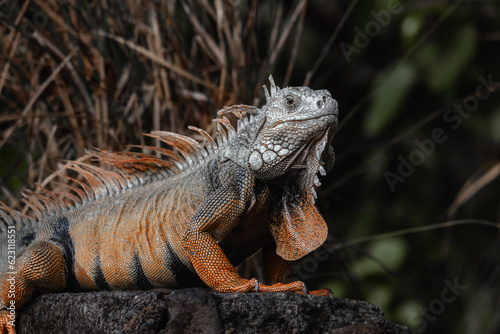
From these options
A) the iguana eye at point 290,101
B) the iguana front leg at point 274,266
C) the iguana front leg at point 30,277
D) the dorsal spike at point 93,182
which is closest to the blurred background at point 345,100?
the dorsal spike at point 93,182

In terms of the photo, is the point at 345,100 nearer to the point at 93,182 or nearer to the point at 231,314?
the point at 93,182

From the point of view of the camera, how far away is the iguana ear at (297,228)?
7.42 ft

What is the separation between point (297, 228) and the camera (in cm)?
231

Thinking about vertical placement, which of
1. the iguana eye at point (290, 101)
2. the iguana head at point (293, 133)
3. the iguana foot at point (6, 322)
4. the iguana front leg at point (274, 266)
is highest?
the iguana eye at point (290, 101)

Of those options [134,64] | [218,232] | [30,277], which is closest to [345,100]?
[134,64]

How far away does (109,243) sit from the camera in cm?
250

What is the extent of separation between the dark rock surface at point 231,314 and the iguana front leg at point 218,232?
98mm

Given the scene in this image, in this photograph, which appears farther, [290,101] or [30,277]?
[30,277]

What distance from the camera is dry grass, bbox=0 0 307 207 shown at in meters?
3.77

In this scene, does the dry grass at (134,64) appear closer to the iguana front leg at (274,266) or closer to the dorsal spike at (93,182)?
the dorsal spike at (93,182)

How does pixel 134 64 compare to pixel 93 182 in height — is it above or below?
above

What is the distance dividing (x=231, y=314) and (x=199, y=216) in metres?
0.42

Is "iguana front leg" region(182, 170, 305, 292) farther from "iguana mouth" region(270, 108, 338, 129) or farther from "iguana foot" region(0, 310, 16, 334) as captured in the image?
"iguana foot" region(0, 310, 16, 334)

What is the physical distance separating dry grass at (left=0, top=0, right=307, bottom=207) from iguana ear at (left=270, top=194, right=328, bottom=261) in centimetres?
143
